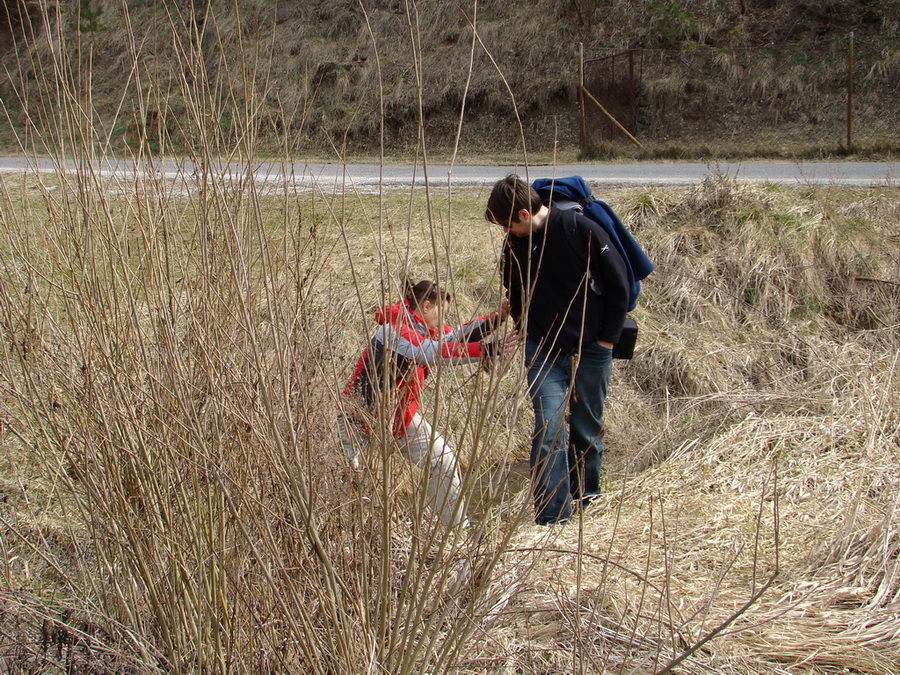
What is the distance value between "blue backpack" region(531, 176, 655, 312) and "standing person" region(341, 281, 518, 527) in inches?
23.7

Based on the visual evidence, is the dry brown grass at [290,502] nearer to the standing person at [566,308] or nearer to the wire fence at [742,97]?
the standing person at [566,308]

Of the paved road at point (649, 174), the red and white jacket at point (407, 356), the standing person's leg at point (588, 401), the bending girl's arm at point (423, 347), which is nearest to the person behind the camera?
the bending girl's arm at point (423, 347)

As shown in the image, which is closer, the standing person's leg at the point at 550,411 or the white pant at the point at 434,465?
the white pant at the point at 434,465

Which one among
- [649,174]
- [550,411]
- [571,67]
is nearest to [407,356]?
[550,411]

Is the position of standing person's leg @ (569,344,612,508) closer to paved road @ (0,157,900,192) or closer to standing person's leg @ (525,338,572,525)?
standing person's leg @ (525,338,572,525)

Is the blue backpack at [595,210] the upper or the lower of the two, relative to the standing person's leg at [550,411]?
upper

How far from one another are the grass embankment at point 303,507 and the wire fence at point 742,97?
408 inches

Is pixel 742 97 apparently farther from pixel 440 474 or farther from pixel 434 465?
pixel 440 474

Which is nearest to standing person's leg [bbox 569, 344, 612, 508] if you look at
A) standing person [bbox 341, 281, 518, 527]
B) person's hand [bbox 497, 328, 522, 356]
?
standing person [bbox 341, 281, 518, 527]

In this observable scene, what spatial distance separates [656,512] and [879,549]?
3.11 feet

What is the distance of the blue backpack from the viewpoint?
11.3ft

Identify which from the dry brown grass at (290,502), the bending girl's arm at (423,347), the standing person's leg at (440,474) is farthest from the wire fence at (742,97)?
the standing person's leg at (440,474)

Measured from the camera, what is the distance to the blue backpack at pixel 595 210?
345cm

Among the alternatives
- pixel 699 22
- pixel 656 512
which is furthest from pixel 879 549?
pixel 699 22
